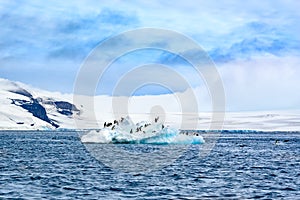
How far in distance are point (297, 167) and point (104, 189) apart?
27.5 m

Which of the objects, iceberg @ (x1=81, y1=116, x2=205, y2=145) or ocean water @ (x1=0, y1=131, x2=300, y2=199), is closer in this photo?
ocean water @ (x1=0, y1=131, x2=300, y2=199)

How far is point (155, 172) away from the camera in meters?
46.4

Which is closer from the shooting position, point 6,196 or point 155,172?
point 6,196

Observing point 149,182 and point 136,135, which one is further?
point 136,135

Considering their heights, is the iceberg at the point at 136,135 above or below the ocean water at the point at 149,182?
above

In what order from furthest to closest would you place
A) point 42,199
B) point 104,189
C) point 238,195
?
point 104,189
point 238,195
point 42,199

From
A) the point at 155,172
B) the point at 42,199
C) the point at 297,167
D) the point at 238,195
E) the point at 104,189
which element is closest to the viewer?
the point at 42,199

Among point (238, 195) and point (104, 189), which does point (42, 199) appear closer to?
point (104, 189)

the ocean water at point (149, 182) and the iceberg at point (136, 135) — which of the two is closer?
the ocean water at point (149, 182)

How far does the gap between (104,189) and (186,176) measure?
1105 centimetres

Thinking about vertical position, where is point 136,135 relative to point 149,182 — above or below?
above

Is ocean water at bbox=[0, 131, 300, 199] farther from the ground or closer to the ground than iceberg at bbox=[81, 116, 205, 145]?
closer to the ground

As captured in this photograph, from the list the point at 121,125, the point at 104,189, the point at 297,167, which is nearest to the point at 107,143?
the point at 121,125

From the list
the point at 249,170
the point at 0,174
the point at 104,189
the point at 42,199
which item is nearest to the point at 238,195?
the point at 104,189
